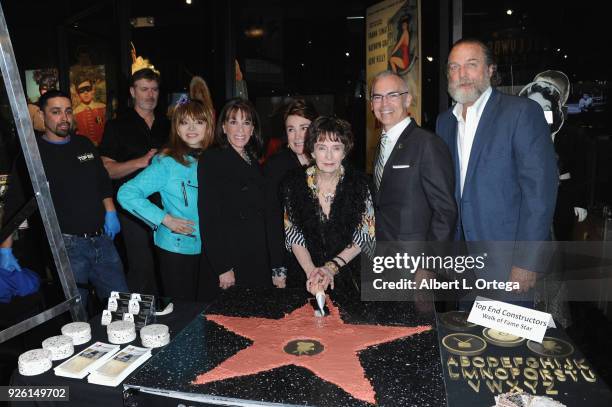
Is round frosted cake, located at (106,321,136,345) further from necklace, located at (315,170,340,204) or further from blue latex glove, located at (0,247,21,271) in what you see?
necklace, located at (315,170,340,204)

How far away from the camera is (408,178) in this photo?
2.20 meters

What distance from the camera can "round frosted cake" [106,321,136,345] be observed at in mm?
1546

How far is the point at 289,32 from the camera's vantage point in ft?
14.9

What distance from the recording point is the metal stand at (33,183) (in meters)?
1.67

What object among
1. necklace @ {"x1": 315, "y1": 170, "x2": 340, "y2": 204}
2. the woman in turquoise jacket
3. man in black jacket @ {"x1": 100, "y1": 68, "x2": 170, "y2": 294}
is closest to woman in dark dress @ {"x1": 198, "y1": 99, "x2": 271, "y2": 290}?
the woman in turquoise jacket

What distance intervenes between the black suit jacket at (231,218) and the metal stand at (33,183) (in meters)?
0.68

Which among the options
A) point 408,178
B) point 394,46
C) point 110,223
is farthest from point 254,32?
point 408,178

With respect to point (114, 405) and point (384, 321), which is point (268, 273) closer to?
point (384, 321)

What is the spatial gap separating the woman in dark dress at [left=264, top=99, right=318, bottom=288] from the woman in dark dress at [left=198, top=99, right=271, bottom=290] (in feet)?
0.13

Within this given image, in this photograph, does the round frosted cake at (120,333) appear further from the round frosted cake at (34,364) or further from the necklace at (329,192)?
the necklace at (329,192)

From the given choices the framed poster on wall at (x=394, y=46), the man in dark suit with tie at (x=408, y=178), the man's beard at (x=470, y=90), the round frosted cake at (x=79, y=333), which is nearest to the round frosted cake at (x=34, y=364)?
the round frosted cake at (x=79, y=333)

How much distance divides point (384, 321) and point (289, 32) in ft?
11.7

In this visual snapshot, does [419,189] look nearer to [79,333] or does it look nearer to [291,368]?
[291,368]

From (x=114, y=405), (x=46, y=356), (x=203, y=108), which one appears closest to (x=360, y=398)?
(x=114, y=405)
